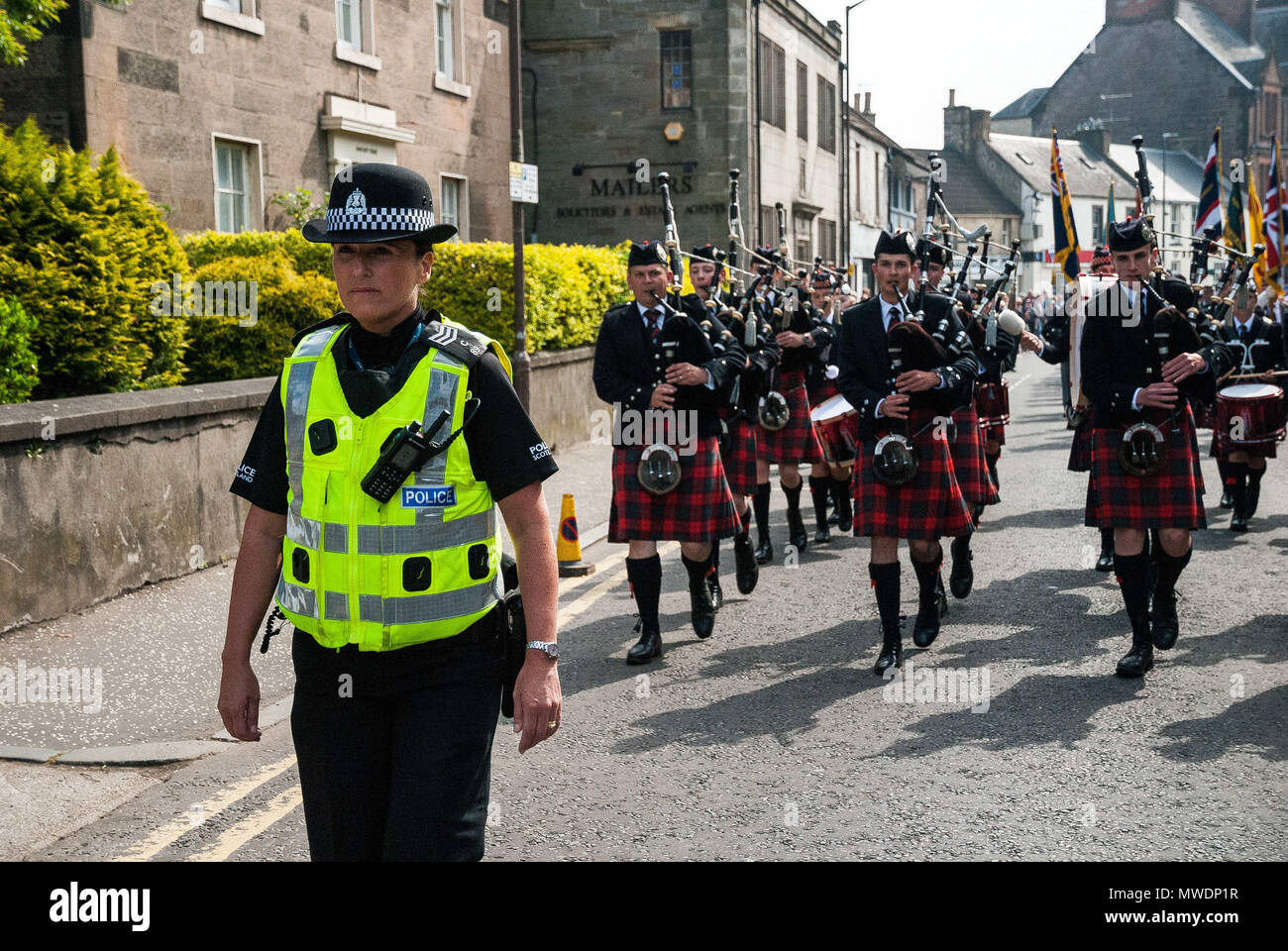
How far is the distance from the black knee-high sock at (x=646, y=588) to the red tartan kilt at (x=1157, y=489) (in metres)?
2.21

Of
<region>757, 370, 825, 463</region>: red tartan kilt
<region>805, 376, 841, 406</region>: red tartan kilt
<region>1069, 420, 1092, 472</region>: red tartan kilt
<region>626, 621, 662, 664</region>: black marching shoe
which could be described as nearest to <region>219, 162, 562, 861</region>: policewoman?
<region>626, 621, 662, 664</region>: black marching shoe

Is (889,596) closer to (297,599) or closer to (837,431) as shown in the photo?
(837,431)

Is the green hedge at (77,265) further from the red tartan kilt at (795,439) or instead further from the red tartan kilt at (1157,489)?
the red tartan kilt at (1157,489)

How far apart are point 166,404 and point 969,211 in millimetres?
65218

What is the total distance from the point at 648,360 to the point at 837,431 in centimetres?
324

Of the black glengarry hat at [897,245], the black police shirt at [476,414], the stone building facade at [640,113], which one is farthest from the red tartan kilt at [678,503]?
the stone building facade at [640,113]

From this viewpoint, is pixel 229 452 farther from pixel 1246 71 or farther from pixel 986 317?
pixel 1246 71

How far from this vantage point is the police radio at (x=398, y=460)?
2.91 meters

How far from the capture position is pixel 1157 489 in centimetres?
682

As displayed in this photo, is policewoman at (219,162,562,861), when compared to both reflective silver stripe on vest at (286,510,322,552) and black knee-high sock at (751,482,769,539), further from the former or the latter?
black knee-high sock at (751,482,769,539)

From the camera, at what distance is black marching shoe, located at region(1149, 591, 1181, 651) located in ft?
23.4

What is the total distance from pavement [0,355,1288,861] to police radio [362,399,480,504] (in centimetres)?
197

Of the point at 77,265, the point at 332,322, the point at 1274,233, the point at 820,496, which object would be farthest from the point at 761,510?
the point at 332,322
